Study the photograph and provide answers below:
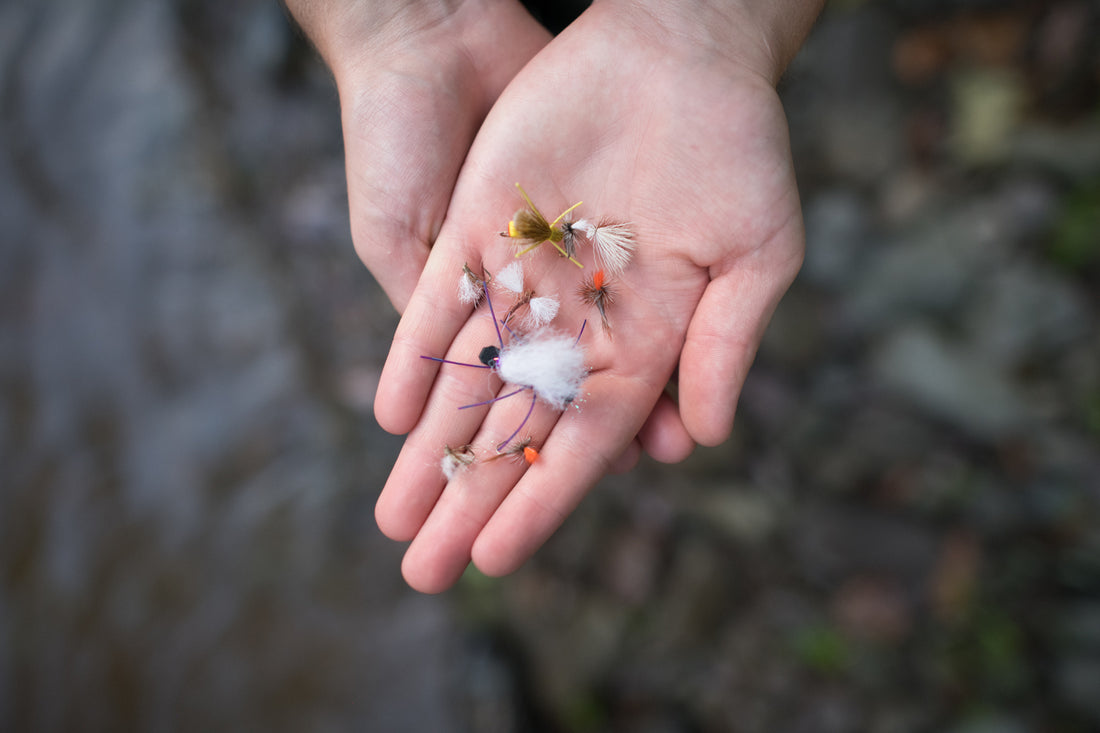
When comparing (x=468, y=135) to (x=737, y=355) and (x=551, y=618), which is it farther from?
(x=551, y=618)

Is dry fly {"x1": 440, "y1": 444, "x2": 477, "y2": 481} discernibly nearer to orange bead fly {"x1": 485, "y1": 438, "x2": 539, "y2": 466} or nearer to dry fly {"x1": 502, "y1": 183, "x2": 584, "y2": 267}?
orange bead fly {"x1": 485, "y1": 438, "x2": 539, "y2": 466}

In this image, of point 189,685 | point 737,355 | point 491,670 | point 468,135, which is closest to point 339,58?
point 468,135

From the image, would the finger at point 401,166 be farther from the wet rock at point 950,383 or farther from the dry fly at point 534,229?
the wet rock at point 950,383

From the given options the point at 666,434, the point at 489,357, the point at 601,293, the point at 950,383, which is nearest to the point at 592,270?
the point at 601,293

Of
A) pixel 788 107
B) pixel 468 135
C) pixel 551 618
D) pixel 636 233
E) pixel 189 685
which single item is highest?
pixel 468 135

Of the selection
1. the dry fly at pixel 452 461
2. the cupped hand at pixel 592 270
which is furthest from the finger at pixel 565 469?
the dry fly at pixel 452 461

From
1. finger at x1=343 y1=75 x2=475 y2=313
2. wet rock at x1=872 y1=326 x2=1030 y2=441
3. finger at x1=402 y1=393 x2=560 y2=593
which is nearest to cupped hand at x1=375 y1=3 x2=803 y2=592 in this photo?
finger at x1=402 y1=393 x2=560 y2=593
